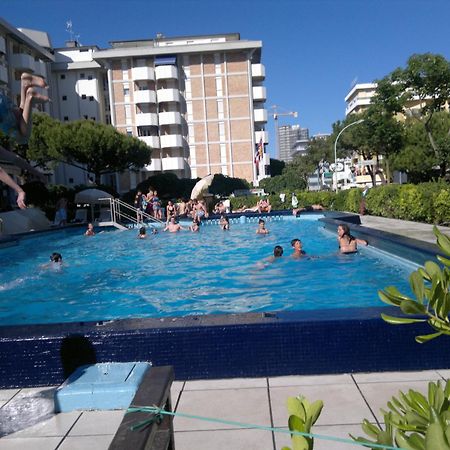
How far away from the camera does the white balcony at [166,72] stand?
1994 inches

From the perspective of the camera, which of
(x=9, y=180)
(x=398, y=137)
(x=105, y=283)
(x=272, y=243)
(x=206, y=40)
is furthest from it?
(x=206, y=40)

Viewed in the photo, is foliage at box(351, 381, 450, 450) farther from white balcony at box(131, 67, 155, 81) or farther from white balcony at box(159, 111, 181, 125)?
white balcony at box(131, 67, 155, 81)

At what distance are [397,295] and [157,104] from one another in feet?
174

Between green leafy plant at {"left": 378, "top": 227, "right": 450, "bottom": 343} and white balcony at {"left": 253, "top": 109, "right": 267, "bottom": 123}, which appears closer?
green leafy plant at {"left": 378, "top": 227, "right": 450, "bottom": 343}

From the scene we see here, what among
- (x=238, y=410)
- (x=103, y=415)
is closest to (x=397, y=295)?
(x=238, y=410)

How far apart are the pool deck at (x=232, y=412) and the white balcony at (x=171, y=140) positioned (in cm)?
4777

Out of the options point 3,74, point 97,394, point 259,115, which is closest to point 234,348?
point 97,394

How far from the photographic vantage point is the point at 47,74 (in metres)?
51.7

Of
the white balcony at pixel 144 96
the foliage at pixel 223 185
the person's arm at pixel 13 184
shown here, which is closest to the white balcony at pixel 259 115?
the foliage at pixel 223 185

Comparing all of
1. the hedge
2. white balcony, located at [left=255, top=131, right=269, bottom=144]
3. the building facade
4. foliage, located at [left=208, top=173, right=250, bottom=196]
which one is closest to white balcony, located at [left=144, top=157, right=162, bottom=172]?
the building facade

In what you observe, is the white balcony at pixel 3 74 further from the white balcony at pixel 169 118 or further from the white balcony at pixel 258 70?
the white balcony at pixel 258 70

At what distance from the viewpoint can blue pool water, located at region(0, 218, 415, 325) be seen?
26.5 feet

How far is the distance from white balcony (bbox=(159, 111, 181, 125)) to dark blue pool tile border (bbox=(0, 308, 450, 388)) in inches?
1890

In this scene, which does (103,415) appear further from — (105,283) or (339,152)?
(339,152)
